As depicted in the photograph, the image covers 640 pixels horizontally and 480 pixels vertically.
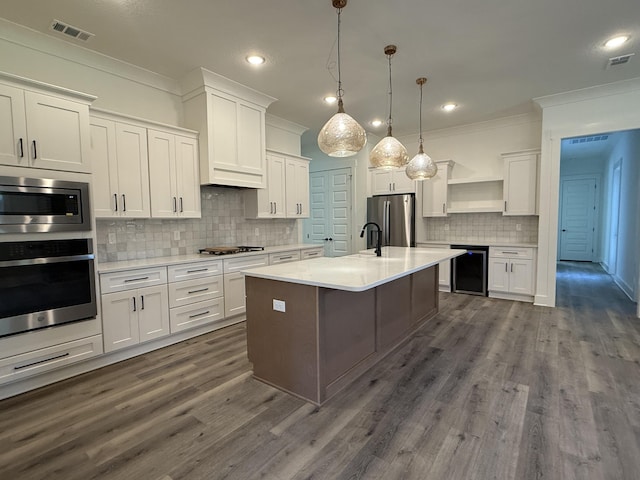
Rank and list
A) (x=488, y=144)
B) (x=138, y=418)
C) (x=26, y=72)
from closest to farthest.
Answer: (x=138, y=418) → (x=26, y=72) → (x=488, y=144)

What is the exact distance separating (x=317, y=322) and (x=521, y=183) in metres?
4.29

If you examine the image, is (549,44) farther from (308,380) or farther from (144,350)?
(144,350)

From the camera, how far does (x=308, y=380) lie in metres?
2.23

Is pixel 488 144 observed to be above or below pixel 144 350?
above

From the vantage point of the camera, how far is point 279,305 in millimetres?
2336

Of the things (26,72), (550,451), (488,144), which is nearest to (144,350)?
(26,72)

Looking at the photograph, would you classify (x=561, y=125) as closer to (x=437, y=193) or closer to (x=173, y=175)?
(x=437, y=193)

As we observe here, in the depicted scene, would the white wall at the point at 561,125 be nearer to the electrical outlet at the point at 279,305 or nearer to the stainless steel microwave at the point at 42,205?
the electrical outlet at the point at 279,305

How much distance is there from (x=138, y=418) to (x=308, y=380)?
1.14 meters

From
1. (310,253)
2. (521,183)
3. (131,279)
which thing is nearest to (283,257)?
(310,253)

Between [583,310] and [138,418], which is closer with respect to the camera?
[138,418]

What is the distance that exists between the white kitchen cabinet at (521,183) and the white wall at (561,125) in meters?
0.24

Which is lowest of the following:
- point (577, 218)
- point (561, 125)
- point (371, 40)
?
point (577, 218)

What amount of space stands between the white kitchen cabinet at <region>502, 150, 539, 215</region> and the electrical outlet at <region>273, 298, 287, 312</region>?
4.23 metres
